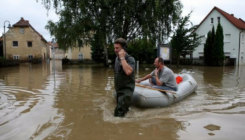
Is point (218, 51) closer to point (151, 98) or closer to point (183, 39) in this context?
point (183, 39)

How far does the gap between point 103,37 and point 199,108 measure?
14939 mm

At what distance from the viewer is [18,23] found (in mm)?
41719

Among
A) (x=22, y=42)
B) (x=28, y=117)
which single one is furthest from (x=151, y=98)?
(x=22, y=42)

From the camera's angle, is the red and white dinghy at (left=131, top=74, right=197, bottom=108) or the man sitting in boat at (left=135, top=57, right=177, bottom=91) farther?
the man sitting in boat at (left=135, top=57, right=177, bottom=91)

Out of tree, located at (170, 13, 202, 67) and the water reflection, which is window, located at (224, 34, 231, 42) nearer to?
tree, located at (170, 13, 202, 67)

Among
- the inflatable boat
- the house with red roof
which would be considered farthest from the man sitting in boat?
the house with red roof

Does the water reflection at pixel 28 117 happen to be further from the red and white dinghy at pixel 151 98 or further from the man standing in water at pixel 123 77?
the red and white dinghy at pixel 151 98

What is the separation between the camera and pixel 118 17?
18.7 metres

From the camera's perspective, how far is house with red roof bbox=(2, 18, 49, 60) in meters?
41.2

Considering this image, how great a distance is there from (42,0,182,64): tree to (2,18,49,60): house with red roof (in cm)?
2422

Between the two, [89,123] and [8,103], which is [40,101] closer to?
[8,103]

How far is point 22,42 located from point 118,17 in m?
29.8

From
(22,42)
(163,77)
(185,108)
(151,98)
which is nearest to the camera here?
(151,98)

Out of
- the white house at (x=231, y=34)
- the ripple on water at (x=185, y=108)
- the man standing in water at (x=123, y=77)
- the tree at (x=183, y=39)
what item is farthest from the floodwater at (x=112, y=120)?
the white house at (x=231, y=34)
